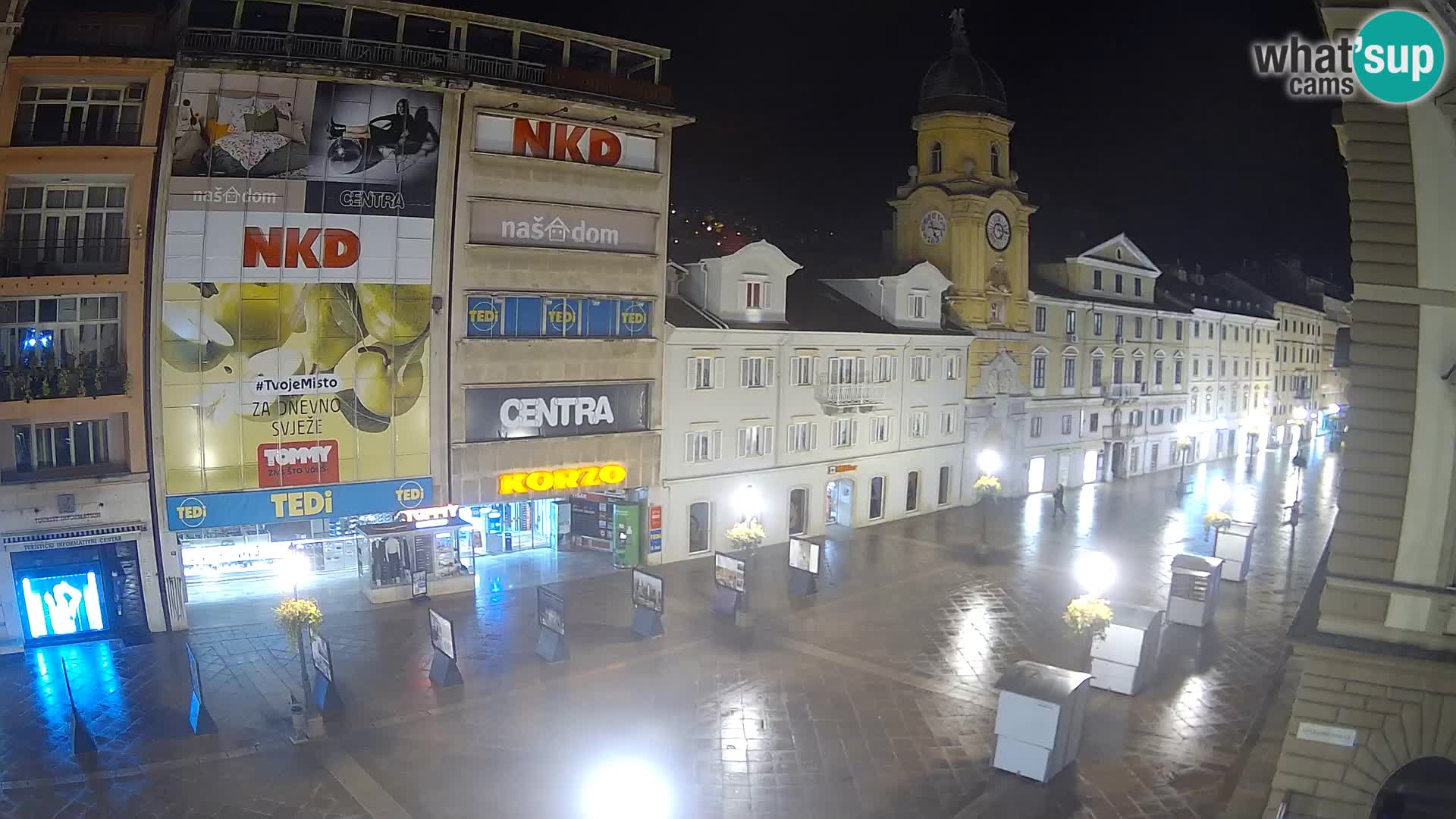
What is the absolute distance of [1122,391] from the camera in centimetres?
5647

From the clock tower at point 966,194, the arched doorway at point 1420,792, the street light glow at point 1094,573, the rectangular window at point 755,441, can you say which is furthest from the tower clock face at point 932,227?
the arched doorway at point 1420,792

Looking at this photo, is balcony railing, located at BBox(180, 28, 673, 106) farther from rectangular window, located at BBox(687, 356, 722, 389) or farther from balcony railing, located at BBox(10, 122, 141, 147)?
rectangular window, located at BBox(687, 356, 722, 389)

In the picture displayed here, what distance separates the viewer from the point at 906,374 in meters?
43.3

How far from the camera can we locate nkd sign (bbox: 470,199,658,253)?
96.7 ft

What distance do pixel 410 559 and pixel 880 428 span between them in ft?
69.9

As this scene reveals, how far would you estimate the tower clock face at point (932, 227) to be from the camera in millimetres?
46375

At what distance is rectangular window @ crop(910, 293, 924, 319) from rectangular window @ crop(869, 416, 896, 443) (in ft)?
16.6

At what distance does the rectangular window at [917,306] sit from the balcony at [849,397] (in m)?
4.37

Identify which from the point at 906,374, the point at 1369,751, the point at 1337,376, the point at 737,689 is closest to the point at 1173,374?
the point at 906,374

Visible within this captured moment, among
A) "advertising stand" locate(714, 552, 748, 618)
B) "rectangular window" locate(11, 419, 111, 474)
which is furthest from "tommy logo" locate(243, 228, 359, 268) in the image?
"advertising stand" locate(714, 552, 748, 618)

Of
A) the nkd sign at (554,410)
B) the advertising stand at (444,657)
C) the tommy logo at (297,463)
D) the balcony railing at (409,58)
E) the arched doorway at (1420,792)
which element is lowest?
the advertising stand at (444,657)

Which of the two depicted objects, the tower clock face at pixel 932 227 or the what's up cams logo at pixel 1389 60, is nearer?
the what's up cams logo at pixel 1389 60

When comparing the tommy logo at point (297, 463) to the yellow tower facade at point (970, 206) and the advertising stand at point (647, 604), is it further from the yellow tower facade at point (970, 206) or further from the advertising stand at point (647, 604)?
the yellow tower facade at point (970, 206)

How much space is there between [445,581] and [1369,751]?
24483 mm
